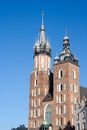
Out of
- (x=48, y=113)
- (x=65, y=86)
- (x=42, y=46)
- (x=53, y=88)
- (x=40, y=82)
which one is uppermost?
(x=42, y=46)

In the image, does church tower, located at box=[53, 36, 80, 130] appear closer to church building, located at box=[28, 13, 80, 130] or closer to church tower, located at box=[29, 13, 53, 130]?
church building, located at box=[28, 13, 80, 130]

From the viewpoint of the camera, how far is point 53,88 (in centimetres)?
9919

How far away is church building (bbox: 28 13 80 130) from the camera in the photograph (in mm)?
94250

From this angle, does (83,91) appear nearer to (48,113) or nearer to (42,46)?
(48,113)

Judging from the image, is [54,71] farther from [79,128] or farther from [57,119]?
[79,128]

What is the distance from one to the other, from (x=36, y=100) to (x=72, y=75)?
526 inches

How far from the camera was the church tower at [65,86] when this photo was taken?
93.0 metres

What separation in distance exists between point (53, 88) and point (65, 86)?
4.52 m

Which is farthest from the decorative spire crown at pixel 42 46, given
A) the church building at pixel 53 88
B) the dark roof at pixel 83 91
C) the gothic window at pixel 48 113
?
the gothic window at pixel 48 113

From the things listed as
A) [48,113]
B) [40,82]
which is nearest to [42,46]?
[40,82]

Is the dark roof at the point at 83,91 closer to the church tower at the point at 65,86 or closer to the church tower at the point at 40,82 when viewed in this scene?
the church tower at the point at 65,86

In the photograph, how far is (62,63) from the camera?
325 ft

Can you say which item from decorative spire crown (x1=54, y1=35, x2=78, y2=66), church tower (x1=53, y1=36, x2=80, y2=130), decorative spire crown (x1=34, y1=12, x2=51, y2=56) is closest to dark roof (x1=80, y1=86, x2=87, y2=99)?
church tower (x1=53, y1=36, x2=80, y2=130)

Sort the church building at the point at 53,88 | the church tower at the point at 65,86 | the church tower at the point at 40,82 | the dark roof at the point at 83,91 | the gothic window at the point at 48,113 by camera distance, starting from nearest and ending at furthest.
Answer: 1. the church tower at the point at 65,86
2. the church building at the point at 53,88
3. the gothic window at the point at 48,113
4. the dark roof at the point at 83,91
5. the church tower at the point at 40,82
